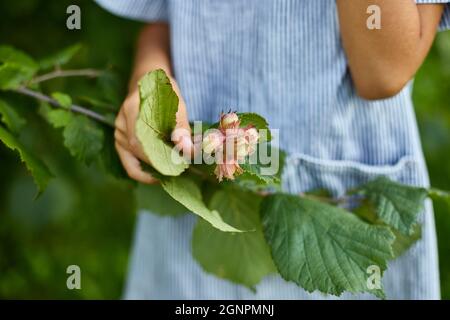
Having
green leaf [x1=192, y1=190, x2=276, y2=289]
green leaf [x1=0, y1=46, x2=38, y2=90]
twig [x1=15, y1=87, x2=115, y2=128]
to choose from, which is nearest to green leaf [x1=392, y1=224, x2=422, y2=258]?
green leaf [x1=192, y1=190, x2=276, y2=289]

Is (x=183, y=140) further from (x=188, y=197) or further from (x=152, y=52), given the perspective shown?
(x=152, y=52)

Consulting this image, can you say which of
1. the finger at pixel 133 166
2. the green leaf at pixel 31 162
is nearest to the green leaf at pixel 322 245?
the finger at pixel 133 166

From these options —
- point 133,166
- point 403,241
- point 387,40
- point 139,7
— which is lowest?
point 403,241

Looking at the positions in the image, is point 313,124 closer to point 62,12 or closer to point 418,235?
point 418,235

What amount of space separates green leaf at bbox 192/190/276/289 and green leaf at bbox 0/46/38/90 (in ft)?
0.87

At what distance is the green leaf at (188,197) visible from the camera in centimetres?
58

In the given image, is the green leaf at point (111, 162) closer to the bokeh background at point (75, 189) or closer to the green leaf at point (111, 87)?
the green leaf at point (111, 87)

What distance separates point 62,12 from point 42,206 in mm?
380

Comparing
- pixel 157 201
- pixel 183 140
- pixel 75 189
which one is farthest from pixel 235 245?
pixel 75 189

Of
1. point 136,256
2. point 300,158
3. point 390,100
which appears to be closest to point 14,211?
point 136,256

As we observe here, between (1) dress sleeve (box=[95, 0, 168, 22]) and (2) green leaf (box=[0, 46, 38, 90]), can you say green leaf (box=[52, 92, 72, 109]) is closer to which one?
(2) green leaf (box=[0, 46, 38, 90])

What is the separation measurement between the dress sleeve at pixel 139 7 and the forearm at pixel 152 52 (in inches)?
1.4

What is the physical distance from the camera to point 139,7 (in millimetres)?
852

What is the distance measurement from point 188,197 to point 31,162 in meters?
0.19
